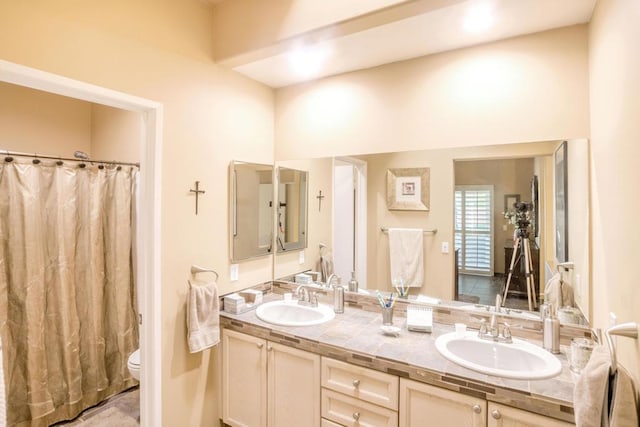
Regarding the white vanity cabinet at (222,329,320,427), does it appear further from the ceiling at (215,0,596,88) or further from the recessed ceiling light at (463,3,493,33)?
the recessed ceiling light at (463,3,493,33)

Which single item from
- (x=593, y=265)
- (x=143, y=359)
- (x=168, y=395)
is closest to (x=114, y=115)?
(x=143, y=359)

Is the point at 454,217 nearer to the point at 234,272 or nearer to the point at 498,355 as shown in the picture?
the point at 498,355

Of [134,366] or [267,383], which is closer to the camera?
[267,383]

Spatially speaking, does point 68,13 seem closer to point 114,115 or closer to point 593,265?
point 114,115

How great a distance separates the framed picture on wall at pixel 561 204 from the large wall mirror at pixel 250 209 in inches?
76.1

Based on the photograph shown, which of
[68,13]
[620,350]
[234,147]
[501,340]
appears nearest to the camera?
[620,350]

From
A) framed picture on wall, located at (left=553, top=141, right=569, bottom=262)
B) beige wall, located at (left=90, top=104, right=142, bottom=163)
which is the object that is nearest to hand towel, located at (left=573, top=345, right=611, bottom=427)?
framed picture on wall, located at (left=553, top=141, right=569, bottom=262)

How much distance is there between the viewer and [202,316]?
207 centimetres

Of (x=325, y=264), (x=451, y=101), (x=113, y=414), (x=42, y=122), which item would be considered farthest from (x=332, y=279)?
(x=42, y=122)

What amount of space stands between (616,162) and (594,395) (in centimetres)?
82

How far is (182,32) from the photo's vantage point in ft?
6.59

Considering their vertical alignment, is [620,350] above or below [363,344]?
above

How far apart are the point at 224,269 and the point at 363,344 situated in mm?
1144

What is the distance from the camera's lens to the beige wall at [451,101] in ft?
5.67
